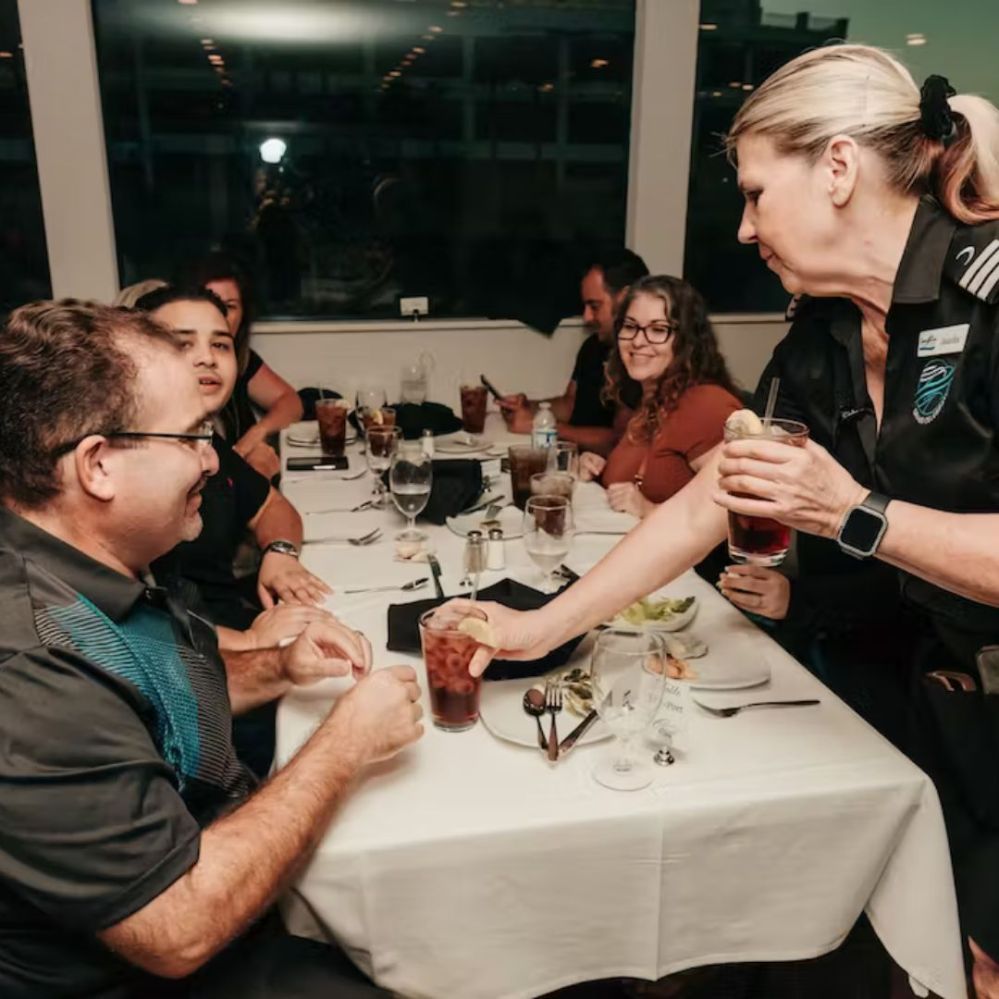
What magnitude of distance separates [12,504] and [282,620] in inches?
23.8

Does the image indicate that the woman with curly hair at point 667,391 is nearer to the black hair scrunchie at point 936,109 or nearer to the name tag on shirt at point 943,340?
the name tag on shirt at point 943,340

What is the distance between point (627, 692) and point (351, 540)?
114cm

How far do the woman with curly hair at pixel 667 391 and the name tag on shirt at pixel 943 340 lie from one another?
1.24 metres

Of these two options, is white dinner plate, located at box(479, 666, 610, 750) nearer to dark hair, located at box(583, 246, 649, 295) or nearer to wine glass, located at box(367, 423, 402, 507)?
wine glass, located at box(367, 423, 402, 507)

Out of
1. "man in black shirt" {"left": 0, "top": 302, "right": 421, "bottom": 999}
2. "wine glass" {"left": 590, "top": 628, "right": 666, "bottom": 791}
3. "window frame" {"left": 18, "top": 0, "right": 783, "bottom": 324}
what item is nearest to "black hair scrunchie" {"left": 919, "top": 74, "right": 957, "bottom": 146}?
"wine glass" {"left": 590, "top": 628, "right": 666, "bottom": 791}

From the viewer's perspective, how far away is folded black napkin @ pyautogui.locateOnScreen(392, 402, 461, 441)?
3436 mm

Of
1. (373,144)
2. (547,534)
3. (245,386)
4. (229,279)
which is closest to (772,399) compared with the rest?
(547,534)

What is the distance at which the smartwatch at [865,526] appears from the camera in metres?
1.20

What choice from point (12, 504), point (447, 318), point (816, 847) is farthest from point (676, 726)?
point (447, 318)

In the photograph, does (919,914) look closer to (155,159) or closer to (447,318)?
(447,318)

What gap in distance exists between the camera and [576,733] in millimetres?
1281

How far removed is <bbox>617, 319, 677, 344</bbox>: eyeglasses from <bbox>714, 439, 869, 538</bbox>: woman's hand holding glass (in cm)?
157

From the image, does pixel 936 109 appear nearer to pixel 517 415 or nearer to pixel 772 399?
pixel 772 399

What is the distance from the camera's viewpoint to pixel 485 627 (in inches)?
53.2
